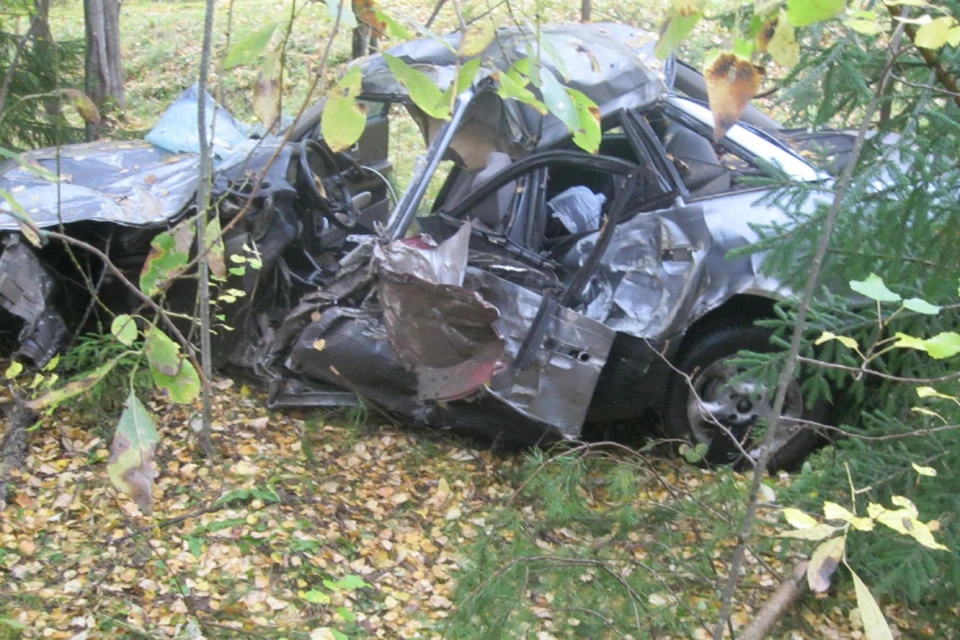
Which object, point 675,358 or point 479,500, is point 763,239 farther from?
point 479,500

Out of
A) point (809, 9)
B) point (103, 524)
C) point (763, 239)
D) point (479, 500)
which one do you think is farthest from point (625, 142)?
point (809, 9)

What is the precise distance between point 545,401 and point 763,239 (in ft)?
4.19

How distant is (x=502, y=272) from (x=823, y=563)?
2.81 meters

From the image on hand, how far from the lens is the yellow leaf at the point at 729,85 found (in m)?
1.50

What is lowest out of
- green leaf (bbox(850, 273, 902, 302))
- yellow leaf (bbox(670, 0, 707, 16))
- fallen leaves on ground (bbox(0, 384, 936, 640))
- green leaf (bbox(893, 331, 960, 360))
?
fallen leaves on ground (bbox(0, 384, 936, 640))

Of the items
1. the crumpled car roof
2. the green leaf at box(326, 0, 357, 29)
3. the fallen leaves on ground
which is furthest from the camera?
the crumpled car roof

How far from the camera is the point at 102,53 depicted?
8320 millimetres

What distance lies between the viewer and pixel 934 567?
7.84 feet

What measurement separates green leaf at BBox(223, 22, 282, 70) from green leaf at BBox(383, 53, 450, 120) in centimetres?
21

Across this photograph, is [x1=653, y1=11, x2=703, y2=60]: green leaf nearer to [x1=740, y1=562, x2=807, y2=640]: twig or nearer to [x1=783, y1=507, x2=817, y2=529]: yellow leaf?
[x1=783, y1=507, x2=817, y2=529]: yellow leaf

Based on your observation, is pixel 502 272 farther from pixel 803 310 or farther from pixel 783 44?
pixel 783 44

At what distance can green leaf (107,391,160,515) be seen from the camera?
151 cm

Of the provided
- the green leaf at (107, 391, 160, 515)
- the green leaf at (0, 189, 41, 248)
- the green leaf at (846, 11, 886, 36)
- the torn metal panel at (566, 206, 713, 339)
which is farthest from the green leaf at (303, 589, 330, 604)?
the green leaf at (846, 11, 886, 36)

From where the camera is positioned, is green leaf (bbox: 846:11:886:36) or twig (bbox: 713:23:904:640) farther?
twig (bbox: 713:23:904:640)
